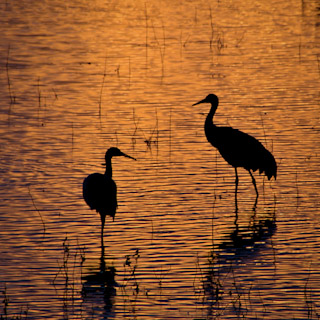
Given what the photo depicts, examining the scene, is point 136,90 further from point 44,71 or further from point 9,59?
point 9,59

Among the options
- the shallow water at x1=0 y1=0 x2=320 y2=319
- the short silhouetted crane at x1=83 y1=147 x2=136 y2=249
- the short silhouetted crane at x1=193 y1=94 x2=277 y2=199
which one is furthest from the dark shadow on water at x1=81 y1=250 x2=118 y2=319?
the short silhouetted crane at x1=193 y1=94 x2=277 y2=199

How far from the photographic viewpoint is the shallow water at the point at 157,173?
11227mm

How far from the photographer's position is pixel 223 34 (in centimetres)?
3119

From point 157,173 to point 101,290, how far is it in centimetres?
567

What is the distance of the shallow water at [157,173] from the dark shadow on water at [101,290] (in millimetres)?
24

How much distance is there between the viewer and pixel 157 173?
16766 mm

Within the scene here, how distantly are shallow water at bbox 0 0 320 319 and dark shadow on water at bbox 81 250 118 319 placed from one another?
0.9 inches

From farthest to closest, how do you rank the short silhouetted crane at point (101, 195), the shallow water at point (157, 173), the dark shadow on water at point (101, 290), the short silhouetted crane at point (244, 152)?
the short silhouetted crane at point (244, 152) → the short silhouetted crane at point (101, 195) → the shallow water at point (157, 173) → the dark shadow on water at point (101, 290)

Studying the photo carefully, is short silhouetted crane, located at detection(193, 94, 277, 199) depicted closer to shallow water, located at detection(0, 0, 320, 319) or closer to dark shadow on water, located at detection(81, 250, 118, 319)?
shallow water, located at detection(0, 0, 320, 319)

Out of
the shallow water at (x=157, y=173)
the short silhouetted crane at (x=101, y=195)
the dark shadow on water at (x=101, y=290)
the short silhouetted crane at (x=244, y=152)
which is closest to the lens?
the dark shadow on water at (x=101, y=290)

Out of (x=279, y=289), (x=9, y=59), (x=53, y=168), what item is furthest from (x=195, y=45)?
(x=279, y=289)

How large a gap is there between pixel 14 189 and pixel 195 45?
1501cm

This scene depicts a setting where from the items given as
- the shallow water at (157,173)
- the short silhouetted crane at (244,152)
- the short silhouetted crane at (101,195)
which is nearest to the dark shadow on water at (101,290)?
the shallow water at (157,173)

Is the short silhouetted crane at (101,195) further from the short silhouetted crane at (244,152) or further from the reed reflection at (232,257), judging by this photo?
the short silhouetted crane at (244,152)
